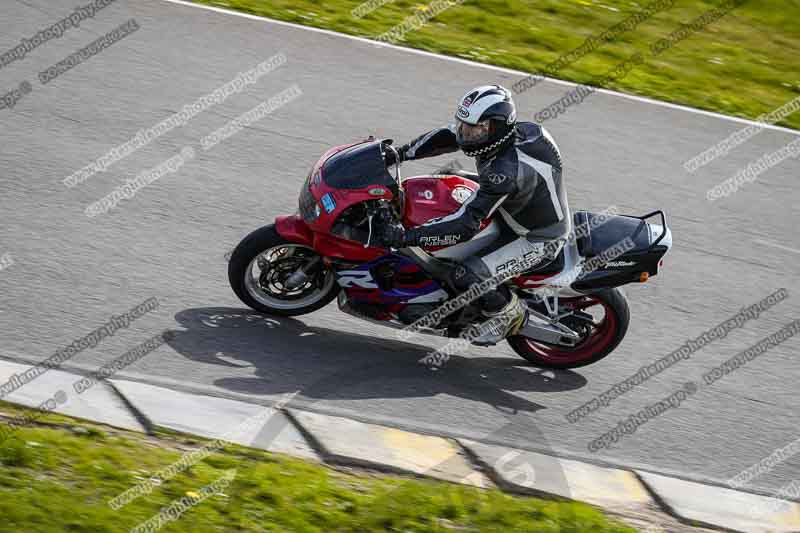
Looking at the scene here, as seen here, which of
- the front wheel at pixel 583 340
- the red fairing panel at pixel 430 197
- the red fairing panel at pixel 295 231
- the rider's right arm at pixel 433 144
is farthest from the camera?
the front wheel at pixel 583 340

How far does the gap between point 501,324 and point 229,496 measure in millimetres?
2593

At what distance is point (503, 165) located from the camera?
6762 mm

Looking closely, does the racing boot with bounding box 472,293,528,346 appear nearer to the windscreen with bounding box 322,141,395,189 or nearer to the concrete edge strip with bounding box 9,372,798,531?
the concrete edge strip with bounding box 9,372,798,531

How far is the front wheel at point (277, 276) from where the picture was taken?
7379 mm

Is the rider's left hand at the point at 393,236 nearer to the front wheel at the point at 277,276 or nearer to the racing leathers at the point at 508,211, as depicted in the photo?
the racing leathers at the point at 508,211

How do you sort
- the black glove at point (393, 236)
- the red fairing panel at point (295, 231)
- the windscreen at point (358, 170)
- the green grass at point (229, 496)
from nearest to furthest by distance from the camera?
the green grass at point (229, 496)
the black glove at point (393, 236)
the windscreen at point (358, 170)
the red fairing panel at point (295, 231)

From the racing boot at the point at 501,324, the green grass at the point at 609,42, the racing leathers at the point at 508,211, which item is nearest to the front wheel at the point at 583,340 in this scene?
the racing boot at the point at 501,324

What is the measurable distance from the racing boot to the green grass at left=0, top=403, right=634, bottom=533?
154 cm

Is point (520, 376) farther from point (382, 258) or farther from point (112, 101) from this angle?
point (112, 101)

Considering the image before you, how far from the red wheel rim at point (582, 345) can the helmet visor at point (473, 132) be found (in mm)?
1687

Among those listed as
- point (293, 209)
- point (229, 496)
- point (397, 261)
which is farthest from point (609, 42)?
point (229, 496)

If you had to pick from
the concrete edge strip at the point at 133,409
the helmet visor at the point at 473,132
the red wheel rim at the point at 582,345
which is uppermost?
the helmet visor at the point at 473,132

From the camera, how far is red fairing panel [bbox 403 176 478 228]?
7215mm

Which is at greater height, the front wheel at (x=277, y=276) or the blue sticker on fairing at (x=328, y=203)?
the blue sticker on fairing at (x=328, y=203)
